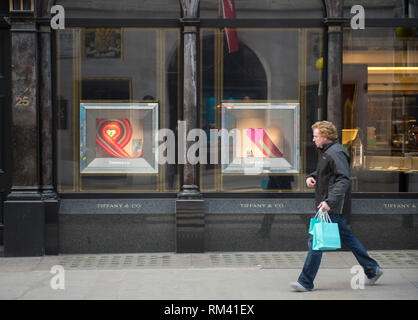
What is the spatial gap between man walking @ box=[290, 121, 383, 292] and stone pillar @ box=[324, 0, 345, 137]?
7.22ft

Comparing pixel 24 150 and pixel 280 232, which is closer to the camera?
pixel 24 150

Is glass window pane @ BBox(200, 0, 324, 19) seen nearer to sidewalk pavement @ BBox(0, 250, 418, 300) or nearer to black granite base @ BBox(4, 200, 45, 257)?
sidewalk pavement @ BBox(0, 250, 418, 300)

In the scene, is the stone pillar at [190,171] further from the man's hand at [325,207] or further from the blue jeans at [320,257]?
the man's hand at [325,207]

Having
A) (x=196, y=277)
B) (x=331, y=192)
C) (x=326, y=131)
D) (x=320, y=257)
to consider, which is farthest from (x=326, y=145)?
(x=196, y=277)

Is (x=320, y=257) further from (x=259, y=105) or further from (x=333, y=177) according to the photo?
(x=259, y=105)

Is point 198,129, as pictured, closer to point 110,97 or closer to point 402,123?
point 110,97

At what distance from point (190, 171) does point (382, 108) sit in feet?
9.81

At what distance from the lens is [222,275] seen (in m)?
7.17

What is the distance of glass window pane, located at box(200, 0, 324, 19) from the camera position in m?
8.61

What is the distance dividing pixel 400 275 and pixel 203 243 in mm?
2684

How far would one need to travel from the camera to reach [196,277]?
279 inches

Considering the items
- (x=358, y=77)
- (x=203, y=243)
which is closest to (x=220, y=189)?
(x=203, y=243)

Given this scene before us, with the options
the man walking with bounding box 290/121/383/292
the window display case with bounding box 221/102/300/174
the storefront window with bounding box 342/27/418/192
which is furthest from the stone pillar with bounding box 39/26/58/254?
the storefront window with bounding box 342/27/418/192

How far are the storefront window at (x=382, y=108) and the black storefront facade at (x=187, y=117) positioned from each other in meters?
0.02
